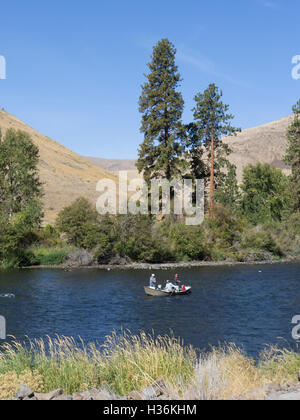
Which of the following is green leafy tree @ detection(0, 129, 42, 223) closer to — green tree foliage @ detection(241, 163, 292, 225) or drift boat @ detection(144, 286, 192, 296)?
drift boat @ detection(144, 286, 192, 296)

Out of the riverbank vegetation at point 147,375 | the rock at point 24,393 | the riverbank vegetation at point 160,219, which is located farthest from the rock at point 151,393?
the riverbank vegetation at point 160,219

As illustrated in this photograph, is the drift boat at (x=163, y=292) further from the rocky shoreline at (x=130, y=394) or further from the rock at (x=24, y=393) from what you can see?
the rock at (x=24, y=393)

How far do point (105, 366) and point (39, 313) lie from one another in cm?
1920

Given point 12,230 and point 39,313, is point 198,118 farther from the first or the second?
point 39,313

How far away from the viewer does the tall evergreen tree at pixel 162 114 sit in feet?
216

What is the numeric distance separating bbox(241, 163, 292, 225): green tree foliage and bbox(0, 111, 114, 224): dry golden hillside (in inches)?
1301

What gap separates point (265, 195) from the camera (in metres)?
79.4

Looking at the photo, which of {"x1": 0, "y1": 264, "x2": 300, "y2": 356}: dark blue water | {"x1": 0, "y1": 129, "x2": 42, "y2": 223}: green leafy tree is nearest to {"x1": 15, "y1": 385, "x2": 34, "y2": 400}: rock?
{"x1": 0, "y1": 264, "x2": 300, "y2": 356}: dark blue water

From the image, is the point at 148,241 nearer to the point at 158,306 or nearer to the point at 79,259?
the point at 79,259

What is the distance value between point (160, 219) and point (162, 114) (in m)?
14.3

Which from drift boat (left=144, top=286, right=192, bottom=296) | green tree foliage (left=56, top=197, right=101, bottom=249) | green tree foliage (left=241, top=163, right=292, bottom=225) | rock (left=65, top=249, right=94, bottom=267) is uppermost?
green tree foliage (left=241, top=163, right=292, bottom=225)

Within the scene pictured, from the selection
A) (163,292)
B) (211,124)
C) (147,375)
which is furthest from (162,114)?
(147,375)

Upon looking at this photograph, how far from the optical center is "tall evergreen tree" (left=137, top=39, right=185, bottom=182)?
216ft
